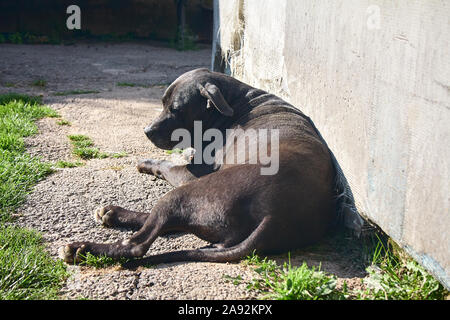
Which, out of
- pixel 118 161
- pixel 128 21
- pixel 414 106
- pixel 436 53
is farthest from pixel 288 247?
pixel 128 21

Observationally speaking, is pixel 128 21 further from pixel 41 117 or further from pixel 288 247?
pixel 288 247

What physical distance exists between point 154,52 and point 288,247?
31.1 feet

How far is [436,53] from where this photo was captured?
2711 mm

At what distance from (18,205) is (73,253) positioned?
1.02m

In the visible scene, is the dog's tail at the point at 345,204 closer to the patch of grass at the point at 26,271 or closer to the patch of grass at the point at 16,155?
the patch of grass at the point at 26,271

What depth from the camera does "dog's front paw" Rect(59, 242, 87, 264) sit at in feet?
11.1

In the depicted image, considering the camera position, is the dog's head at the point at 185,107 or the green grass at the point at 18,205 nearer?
the green grass at the point at 18,205

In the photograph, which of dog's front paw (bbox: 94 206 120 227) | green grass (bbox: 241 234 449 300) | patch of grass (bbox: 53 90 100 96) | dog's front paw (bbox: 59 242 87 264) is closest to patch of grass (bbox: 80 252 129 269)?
dog's front paw (bbox: 59 242 87 264)

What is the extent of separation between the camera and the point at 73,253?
341 centimetres

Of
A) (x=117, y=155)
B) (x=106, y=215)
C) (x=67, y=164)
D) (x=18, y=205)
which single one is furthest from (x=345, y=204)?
(x=67, y=164)

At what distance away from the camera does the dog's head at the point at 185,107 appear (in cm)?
461

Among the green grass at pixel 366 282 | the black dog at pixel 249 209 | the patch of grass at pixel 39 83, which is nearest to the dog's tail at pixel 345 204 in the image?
the black dog at pixel 249 209

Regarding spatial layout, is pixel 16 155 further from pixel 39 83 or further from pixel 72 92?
pixel 39 83

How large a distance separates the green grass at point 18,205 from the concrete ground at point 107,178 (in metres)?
0.10
